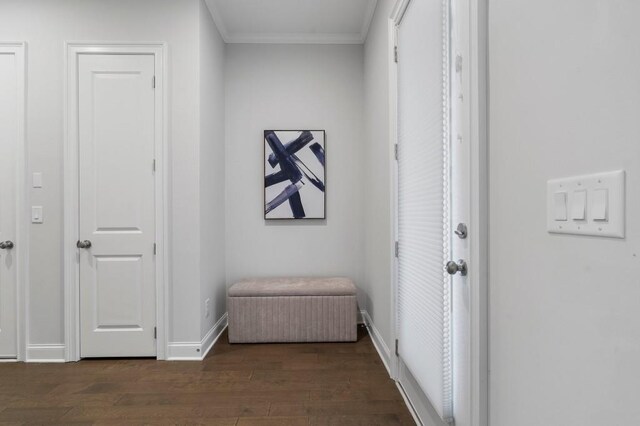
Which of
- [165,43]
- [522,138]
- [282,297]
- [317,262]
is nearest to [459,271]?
[522,138]

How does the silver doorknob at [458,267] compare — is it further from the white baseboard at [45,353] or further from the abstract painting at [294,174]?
the white baseboard at [45,353]

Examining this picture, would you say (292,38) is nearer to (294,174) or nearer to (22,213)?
(294,174)

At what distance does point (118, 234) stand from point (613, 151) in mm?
2921

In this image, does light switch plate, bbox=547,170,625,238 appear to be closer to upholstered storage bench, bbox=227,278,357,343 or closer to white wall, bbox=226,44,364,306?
upholstered storage bench, bbox=227,278,357,343

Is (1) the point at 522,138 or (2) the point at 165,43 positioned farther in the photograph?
(2) the point at 165,43

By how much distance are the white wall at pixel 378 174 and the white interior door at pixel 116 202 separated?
1787 millimetres

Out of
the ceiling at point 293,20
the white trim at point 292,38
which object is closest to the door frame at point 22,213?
the ceiling at point 293,20

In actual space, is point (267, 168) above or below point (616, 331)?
above

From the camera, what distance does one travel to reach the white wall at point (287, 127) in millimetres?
3396

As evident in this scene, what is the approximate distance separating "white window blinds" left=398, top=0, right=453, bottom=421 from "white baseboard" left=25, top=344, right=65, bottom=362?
2.61m

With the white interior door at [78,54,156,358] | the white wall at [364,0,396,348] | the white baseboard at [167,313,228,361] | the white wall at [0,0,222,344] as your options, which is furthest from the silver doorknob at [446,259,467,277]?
the white interior door at [78,54,156,358]

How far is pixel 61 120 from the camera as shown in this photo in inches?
103

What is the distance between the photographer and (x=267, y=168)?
11.0 ft

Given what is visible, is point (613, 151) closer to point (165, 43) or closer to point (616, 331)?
point (616, 331)
